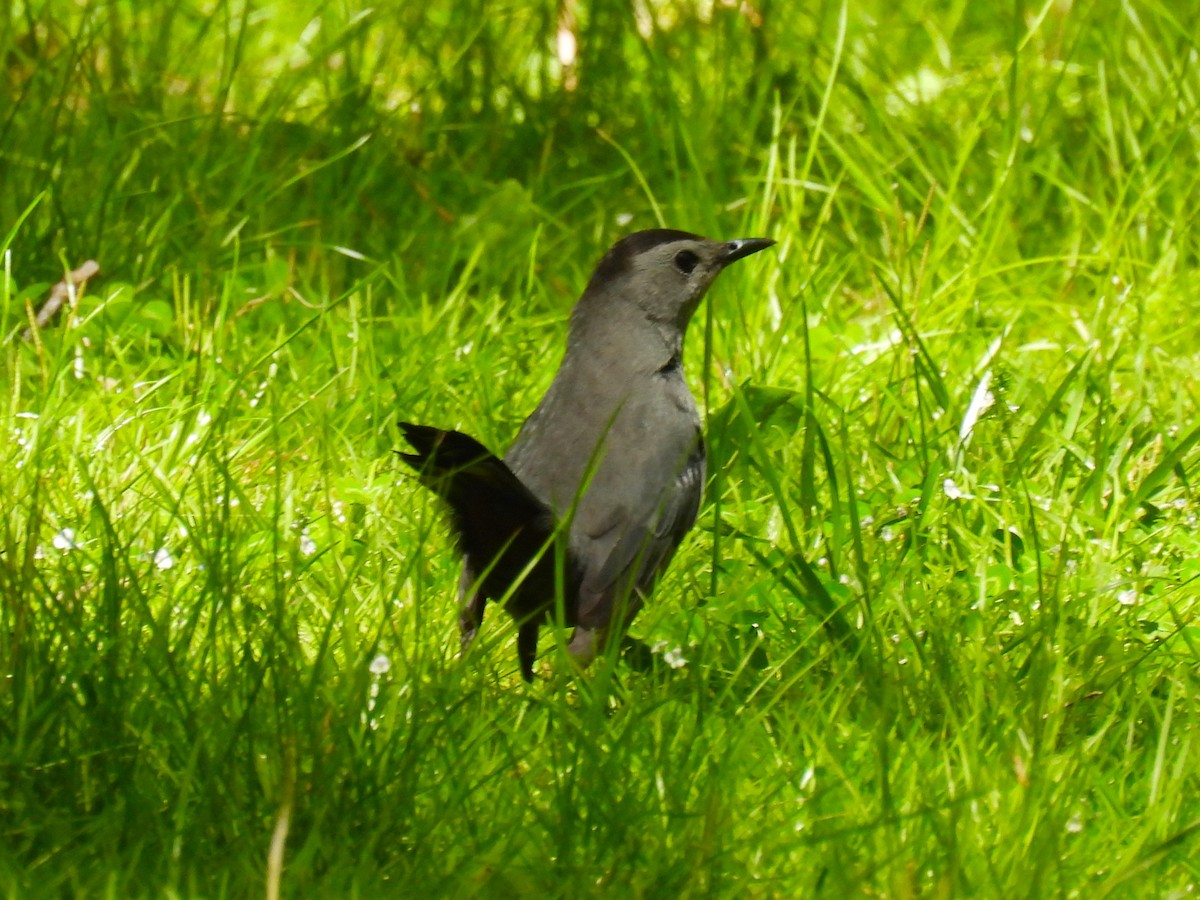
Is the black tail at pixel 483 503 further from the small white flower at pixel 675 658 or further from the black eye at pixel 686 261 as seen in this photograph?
the black eye at pixel 686 261

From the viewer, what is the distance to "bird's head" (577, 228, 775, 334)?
4090mm

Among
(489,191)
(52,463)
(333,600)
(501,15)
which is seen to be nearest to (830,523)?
(333,600)

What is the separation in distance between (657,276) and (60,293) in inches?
62.5

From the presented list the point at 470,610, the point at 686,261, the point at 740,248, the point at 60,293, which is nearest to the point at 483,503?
the point at 470,610

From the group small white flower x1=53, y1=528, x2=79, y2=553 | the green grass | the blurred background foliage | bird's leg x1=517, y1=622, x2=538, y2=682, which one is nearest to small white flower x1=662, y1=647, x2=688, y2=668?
the green grass

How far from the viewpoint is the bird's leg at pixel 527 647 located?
10.9 feet

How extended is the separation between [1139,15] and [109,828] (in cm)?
483

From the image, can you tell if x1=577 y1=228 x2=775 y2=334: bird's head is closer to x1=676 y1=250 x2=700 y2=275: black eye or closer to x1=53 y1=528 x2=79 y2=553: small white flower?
x1=676 y1=250 x2=700 y2=275: black eye

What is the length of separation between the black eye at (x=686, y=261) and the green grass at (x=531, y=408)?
0.31 meters

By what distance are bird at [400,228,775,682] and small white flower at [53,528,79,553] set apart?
617mm

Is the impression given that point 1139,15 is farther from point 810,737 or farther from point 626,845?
point 626,845

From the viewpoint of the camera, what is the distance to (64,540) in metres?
3.14

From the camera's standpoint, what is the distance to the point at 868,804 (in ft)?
8.84

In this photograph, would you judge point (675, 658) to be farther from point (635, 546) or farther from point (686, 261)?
point (686, 261)
